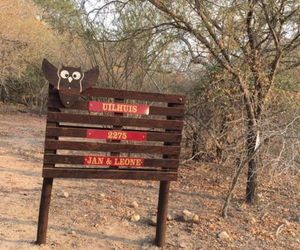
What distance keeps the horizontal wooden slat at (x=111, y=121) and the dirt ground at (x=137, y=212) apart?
4.95 ft

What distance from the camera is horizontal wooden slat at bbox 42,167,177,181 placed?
17.8ft

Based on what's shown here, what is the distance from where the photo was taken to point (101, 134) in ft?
18.1

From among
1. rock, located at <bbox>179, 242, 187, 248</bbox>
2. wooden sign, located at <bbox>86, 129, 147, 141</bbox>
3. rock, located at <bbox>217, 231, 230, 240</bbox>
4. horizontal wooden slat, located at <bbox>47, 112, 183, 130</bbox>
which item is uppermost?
horizontal wooden slat, located at <bbox>47, 112, 183, 130</bbox>

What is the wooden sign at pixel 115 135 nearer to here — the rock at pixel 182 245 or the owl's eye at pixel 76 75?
the owl's eye at pixel 76 75

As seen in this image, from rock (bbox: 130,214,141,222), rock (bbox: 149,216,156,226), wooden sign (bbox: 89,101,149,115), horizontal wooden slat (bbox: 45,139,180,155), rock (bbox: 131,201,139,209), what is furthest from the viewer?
rock (bbox: 131,201,139,209)

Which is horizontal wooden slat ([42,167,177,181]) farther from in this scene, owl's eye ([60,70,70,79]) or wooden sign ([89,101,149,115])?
owl's eye ([60,70,70,79])

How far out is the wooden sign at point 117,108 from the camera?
5535mm

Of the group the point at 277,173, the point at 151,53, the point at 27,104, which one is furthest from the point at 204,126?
the point at 27,104

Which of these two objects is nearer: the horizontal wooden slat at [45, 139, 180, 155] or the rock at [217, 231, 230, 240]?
the horizontal wooden slat at [45, 139, 180, 155]

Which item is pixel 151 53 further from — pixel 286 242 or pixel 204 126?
pixel 286 242

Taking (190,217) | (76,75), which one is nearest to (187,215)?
(190,217)

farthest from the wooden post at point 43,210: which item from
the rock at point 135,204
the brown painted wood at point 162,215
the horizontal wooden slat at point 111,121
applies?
the rock at point 135,204

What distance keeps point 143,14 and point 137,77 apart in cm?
297

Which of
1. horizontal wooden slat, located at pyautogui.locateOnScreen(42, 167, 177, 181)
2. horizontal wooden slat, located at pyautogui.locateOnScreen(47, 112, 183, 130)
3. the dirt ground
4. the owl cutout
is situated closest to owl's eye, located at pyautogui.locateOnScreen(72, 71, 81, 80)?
the owl cutout
